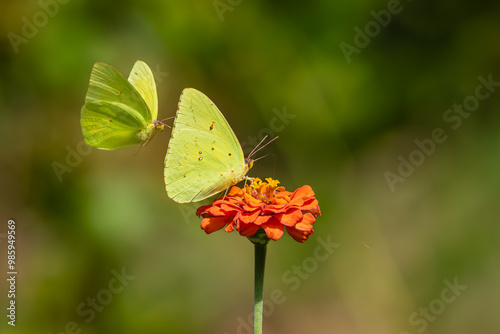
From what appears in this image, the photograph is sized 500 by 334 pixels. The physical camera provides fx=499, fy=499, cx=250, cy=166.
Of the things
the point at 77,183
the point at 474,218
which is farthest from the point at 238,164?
the point at 474,218

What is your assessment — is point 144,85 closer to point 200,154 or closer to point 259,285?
point 200,154

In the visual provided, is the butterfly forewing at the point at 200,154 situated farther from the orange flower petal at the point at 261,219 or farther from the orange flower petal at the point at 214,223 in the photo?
the orange flower petal at the point at 261,219

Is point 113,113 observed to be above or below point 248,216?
below

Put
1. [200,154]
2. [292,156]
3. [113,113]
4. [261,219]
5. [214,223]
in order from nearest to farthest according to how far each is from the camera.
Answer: [261,219] → [214,223] → [200,154] → [113,113] → [292,156]

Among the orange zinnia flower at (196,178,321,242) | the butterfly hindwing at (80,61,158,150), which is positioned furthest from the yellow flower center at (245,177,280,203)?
the butterfly hindwing at (80,61,158,150)

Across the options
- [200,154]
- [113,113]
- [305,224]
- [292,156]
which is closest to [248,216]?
[305,224]

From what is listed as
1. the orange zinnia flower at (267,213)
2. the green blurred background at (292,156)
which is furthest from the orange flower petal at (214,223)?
the green blurred background at (292,156)
